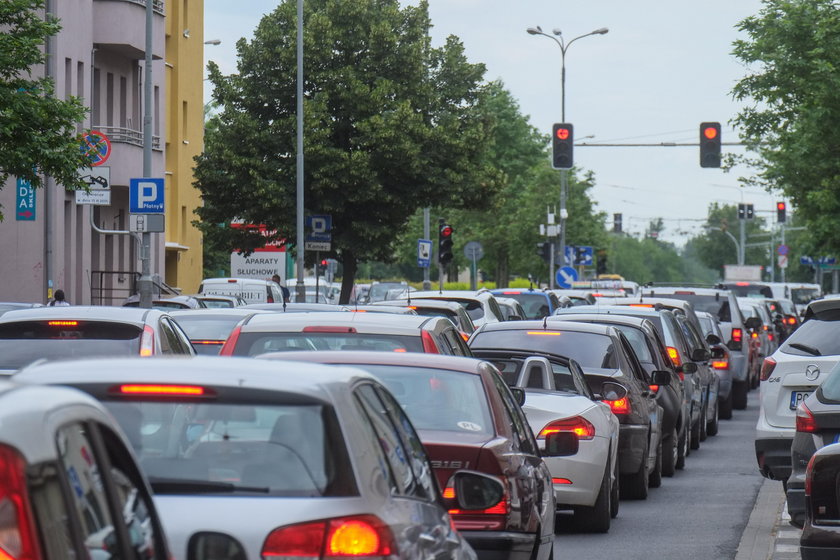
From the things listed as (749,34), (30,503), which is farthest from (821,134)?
(30,503)

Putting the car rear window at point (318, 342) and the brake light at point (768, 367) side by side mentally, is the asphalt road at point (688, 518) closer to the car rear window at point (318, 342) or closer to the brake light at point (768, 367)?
the brake light at point (768, 367)

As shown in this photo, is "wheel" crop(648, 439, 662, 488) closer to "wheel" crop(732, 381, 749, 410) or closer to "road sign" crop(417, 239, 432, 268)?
"wheel" crop(732, 381, 749, 410)

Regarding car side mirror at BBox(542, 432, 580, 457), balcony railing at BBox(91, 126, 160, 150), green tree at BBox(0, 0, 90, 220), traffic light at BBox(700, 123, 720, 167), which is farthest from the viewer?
balcony railing at BBox(91, 126, 160, 150)

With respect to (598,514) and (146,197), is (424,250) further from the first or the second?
(598,514)

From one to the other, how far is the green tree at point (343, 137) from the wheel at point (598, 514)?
33.6 metres

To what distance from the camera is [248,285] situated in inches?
1475

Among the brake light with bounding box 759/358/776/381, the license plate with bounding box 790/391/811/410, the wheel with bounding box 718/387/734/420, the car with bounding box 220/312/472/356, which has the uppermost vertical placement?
the car with bounding box 220/312/472/356

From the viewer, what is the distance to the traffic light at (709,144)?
36.6 m

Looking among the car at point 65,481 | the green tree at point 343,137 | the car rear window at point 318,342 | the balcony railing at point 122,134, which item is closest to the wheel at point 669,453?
the car rear window at point 318,342

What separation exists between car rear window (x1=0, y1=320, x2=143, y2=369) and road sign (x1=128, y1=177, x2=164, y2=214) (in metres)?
16.6

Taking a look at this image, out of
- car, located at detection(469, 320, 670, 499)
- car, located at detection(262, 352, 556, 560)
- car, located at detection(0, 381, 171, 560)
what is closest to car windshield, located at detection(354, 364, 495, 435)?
car, located at detection(262, 352, 556, 560)

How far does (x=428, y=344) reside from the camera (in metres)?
10.7

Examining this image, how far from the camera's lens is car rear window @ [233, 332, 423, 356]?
10445 mm

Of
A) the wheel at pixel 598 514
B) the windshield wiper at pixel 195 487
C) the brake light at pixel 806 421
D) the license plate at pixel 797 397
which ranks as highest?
the windshield wiper at pixel 195 487
